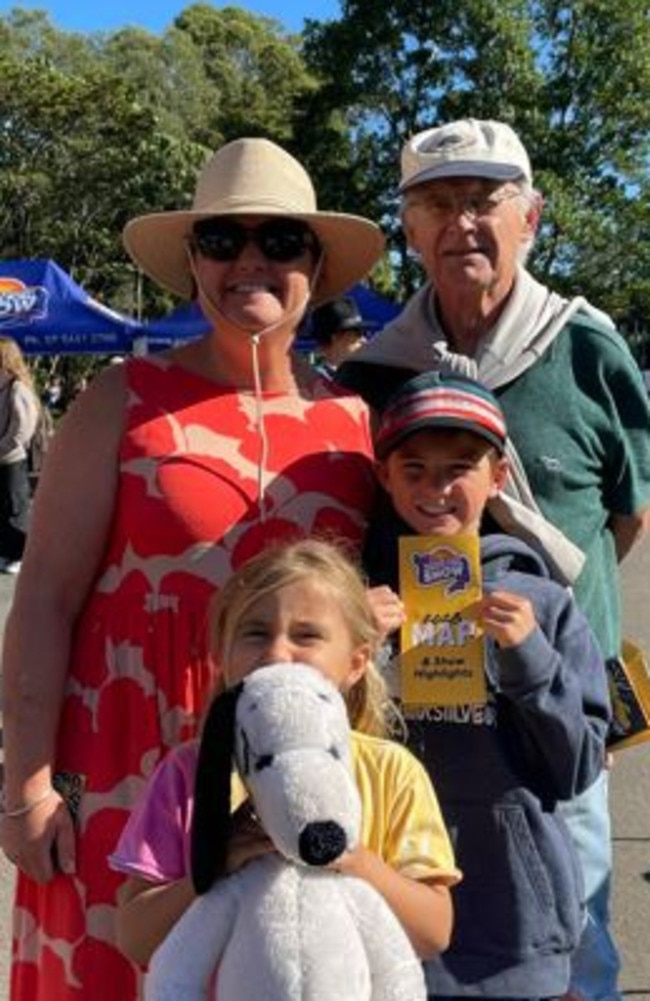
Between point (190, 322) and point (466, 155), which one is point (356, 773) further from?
point (190, 322)

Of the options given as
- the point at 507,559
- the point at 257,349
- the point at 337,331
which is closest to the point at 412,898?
the point at 507,559

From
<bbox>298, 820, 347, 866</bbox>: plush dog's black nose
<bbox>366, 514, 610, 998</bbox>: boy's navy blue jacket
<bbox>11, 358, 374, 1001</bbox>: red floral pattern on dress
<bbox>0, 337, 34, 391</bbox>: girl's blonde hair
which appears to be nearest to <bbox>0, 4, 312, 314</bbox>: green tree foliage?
<bbox>0, 337, 34, 391</bbox>: girl's blonde hair

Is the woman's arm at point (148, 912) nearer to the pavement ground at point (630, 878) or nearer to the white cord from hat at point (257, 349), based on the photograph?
the white cord from hat at point (257, 349)

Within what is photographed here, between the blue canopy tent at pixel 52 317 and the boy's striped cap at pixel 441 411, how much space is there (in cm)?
1228

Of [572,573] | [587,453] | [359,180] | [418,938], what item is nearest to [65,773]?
[418,938]

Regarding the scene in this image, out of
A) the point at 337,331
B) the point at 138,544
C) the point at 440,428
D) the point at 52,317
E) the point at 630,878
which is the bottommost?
the point at 630,878

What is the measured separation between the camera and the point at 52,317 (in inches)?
560

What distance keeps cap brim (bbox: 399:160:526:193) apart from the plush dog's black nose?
56.7 inches

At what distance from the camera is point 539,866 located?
223 centimetres

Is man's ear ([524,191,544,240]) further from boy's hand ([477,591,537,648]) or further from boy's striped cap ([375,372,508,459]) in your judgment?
boy's hand ([477,591,537,648])

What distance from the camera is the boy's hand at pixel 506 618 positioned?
2.04 m

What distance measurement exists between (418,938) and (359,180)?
84.8 feet

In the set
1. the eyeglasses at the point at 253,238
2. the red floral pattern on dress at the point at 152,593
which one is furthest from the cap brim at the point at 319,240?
the red floral pattern on dress at the point at 152,593

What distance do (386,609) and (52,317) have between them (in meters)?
12.7
